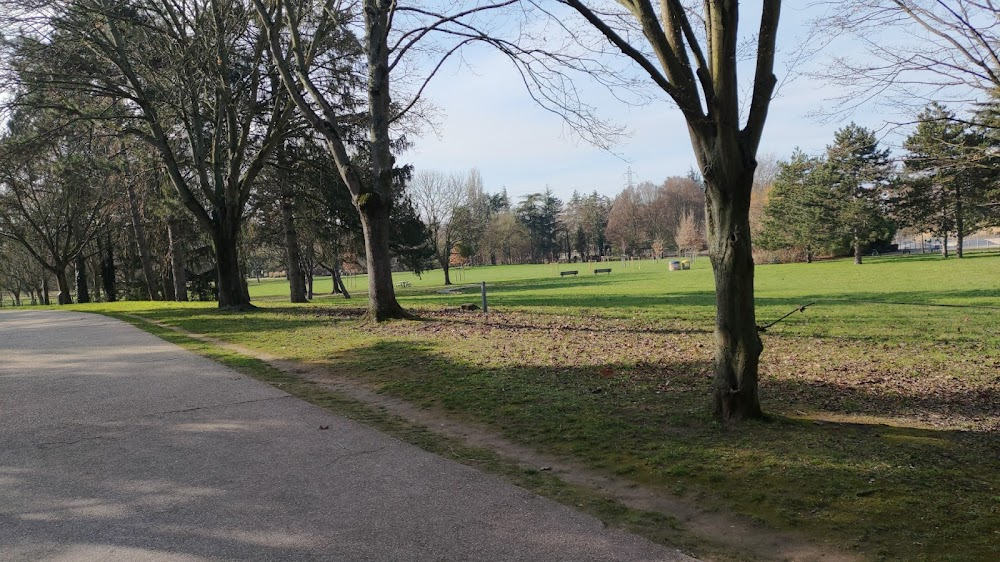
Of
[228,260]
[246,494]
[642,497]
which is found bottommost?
[642,497]

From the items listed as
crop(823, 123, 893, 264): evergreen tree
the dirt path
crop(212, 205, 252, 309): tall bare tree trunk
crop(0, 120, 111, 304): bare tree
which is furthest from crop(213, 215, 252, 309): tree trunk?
crop(823, 123, 893, 264): evergreen tree

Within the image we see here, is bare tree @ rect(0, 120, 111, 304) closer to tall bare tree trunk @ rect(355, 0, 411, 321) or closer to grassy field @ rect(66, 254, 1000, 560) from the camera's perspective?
tall bare tree trunk @ rect(355, 0, 411, 321)

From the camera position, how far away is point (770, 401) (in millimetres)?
6367

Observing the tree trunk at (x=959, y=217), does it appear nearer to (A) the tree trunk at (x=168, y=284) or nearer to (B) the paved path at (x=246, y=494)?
(B) the paved path at (x=246, y=494)

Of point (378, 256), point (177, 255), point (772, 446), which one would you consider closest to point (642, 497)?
point (772, 446)

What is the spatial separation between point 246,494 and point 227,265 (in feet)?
56.2

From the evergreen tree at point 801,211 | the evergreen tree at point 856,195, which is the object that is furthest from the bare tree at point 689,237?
the evergreen tree at point 856,195

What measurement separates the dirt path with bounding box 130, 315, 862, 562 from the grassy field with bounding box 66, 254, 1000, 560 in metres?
0.12

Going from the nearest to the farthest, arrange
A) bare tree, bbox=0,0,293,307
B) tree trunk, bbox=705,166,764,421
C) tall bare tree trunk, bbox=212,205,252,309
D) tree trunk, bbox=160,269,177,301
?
tree trunk, bbox=705,166,764,421 < bare tree, bbox=0,0,293,307 < tall bare tree trunk, bbox=212,205,252,309 < tree trunk, bbox=160,269,177,301

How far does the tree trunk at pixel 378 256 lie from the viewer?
13.3 metres

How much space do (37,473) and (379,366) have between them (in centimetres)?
465

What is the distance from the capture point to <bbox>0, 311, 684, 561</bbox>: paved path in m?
3.24

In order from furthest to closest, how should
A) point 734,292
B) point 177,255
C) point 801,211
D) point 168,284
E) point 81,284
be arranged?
point 801,211 → point 81,284 → point 168,284 → point 177,255 → point 734,292

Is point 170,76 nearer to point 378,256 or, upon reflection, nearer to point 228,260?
point 228,260
